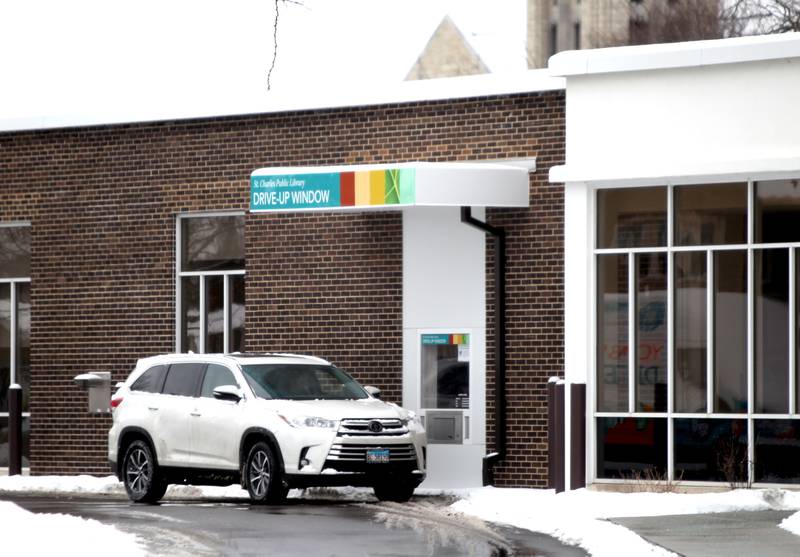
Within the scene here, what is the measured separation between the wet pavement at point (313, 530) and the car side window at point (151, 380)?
174 centimetres

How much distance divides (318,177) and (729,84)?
550cm

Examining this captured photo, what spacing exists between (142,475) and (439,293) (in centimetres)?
486

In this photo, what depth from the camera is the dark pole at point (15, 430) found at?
25859mm

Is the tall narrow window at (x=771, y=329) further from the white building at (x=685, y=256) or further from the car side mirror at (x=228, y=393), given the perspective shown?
the car side mirror at (x=228, y=393)

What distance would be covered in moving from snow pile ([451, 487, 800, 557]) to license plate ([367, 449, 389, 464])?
0.95m

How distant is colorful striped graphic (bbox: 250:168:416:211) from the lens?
72.9 feet

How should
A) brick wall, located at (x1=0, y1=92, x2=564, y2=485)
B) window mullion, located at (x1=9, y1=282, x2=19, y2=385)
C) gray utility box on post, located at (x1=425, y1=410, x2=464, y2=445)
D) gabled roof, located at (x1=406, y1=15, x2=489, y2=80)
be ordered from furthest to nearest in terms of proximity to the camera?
gabled roof, located at (x1=406, y1=15, x2=489, y2=80), window mullion, located at (x1=9, y1=282, x2=19, y2=385), gray utility box on post, located at (x1=425, y1=410, x2=464, y2=445), brick wall, located at (x1=0, y1=92, x2=564, y2=485)

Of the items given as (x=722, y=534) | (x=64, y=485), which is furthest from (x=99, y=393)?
(x=722, y=534)

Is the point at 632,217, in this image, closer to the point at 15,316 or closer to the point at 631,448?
the point at 631,448

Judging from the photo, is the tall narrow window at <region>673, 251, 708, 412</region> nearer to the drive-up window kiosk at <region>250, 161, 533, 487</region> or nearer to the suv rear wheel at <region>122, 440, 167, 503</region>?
the drive-up window kiosk at <region>250, 161, 533, 487</region>

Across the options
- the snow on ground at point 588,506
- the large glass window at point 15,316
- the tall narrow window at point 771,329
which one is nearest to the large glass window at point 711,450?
the tall narrow window at point 771,329

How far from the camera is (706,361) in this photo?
834 inches

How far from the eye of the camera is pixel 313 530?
16.4m

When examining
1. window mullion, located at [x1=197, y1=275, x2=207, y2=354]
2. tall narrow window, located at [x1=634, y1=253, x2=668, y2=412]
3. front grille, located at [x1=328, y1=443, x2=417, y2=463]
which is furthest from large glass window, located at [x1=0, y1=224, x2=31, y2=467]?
tall narrow window, located at [x1=634, y1=253, x2=668, y2=412]
